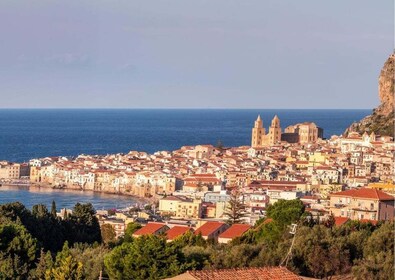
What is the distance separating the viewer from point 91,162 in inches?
2226

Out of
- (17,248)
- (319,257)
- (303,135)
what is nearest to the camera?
(319,257)

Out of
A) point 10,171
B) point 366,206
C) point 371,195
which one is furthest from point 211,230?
point 10,171

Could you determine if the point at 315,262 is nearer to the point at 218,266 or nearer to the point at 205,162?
the point at 218,266

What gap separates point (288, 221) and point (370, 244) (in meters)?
3.93

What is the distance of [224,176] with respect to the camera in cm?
4678

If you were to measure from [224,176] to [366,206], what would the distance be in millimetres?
23721

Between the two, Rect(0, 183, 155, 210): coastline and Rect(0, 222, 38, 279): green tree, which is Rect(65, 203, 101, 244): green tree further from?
Rect(0, 183, 155, 210): coastline

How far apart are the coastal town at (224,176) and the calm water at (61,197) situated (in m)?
1.55

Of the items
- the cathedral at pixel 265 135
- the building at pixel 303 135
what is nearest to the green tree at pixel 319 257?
the cathedral at pixel 265 135


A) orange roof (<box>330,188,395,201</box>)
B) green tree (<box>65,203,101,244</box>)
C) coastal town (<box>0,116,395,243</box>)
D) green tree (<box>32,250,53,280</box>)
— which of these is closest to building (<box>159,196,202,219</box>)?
coastal town (<box>0,116,395,243</box>)

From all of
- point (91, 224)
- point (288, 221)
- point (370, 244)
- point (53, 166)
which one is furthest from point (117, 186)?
point (370, 244)

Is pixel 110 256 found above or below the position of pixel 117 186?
above

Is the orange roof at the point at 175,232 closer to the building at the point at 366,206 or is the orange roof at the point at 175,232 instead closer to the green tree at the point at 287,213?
the green tree at the point at 287,213

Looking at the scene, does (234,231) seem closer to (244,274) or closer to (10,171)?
(244,274)
